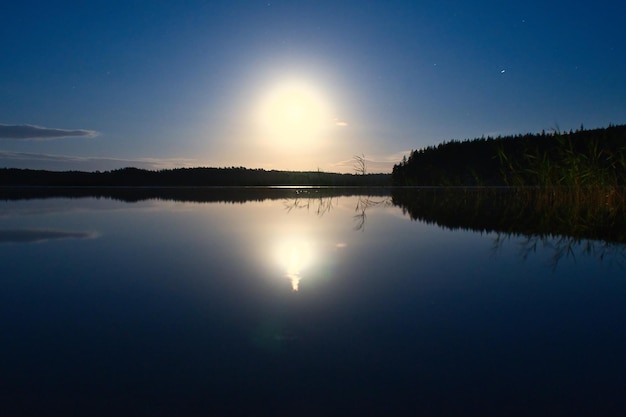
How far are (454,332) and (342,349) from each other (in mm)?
687

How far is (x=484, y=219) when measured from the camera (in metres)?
7.64

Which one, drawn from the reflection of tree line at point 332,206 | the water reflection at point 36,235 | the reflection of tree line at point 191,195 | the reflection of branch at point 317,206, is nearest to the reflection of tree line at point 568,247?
the reflection of tree line at point 332,206

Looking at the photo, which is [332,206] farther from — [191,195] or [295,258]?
[191,195]

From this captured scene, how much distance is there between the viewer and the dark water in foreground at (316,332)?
148 cm

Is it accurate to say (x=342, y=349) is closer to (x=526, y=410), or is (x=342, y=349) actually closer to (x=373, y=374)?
(x=373, y=374)

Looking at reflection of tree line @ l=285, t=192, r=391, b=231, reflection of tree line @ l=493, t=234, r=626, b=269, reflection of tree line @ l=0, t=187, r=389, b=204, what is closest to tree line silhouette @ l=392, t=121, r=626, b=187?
reflection of tree line @ l=0, t=187, r=389, b=204

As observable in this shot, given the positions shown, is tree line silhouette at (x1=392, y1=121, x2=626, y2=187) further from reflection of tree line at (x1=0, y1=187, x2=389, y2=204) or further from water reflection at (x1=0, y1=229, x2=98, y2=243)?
water reflection at (x1=0, y1=229, x2=98, y2=243)

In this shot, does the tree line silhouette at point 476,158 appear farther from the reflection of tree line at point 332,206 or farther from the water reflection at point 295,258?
the water reflection at point 295,258

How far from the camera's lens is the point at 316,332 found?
2117 mm

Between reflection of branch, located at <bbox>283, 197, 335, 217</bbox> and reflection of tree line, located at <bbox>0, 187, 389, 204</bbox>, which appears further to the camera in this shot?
reflection of tree line, located at <bbox>0, 187, 389, 204</bbox>

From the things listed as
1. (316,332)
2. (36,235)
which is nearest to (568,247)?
(316,332)

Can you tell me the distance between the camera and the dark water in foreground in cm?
148

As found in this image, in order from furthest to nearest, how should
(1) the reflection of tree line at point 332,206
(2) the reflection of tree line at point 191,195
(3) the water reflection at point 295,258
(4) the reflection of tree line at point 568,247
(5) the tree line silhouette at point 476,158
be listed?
(5) the tree line silhouette at point 476,158, (2) the reflection of tree line at point 191,195, (1) the reflection of tree line at point 332,206, (4) the reflection of tree line at point 568,247, (3) the water reflection at point 295,258

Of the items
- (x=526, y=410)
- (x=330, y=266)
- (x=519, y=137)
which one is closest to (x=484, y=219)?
(x=330, y=266)
